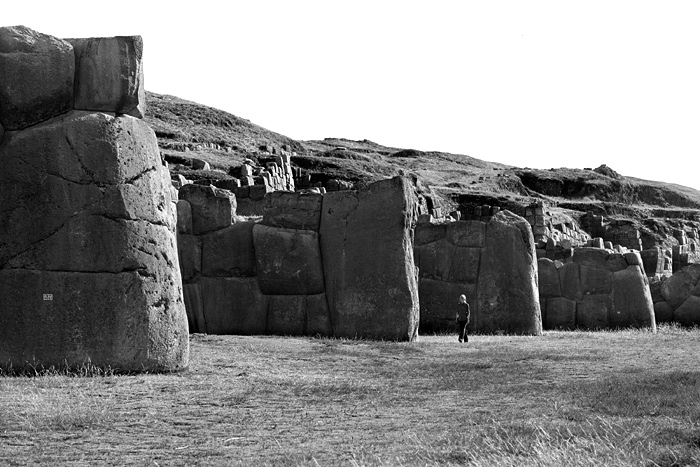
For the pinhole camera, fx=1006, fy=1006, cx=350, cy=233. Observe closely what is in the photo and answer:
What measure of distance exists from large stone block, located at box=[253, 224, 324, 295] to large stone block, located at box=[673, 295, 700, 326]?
11.4 metres

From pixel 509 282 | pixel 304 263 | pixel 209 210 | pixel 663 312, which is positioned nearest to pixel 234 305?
pixel 304 263

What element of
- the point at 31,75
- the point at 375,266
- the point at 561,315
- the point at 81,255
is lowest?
the point at 561,315

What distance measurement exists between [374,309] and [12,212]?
753 centimetres

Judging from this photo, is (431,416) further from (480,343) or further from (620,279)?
(620,279)

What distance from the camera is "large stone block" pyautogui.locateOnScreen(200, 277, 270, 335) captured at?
17734 millimetres

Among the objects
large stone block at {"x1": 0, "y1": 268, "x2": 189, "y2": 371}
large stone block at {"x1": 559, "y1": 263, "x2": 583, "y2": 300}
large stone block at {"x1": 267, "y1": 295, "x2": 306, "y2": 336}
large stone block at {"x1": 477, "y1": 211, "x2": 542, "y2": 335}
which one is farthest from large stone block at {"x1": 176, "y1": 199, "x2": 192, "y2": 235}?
large stone block at {"x1": 559, "y1": 263, "x2": 583, "y2": 300}

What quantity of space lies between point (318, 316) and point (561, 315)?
8.16 metres

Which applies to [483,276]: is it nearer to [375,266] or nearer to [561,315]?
[561,315]

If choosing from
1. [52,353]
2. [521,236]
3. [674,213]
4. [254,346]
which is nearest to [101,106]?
[52,353]

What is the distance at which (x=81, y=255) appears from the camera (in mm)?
10625

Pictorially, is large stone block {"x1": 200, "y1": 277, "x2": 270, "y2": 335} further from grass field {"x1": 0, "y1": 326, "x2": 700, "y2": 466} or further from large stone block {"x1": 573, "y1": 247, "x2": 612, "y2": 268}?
large stone block {"x1": 573, "y1": 247, "x2": 612, "y2": 268}

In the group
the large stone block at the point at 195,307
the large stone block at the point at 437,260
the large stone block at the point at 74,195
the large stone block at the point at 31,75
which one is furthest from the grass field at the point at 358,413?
the large stone block at the point at 437,260

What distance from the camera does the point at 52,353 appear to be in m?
10.5

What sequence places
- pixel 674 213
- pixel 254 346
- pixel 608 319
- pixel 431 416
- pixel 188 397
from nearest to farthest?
pixel 431 416 < pixel 188 397 < pixel 254 346 < pixel 608 319 < pixel 674 213
